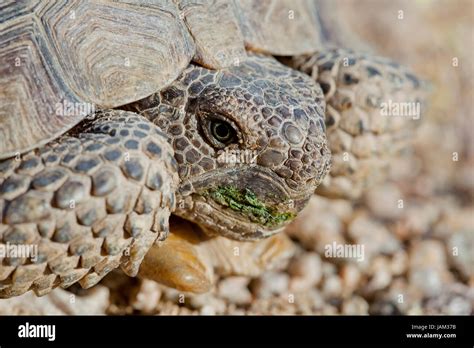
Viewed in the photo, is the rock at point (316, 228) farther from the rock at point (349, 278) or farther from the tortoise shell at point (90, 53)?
the tortoise shell at point (90, 53)

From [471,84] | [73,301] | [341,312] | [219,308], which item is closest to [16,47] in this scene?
[73,301]

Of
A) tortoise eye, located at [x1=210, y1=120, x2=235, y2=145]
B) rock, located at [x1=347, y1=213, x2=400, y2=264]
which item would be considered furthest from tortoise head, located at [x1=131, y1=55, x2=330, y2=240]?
rock, located at [x1=347, y1=213, x2=400, y2=264]

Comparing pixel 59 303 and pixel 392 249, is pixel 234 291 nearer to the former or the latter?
pixel 59 303

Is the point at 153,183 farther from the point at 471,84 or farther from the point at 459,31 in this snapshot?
the point at 459,31

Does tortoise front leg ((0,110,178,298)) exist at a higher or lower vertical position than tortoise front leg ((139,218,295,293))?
higher

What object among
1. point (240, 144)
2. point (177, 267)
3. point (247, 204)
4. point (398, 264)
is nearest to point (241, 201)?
point (247, 204)

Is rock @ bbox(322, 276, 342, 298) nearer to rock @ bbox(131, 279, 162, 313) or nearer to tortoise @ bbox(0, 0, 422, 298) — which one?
tortoise @ bbox(0, 0, 422, 298)
